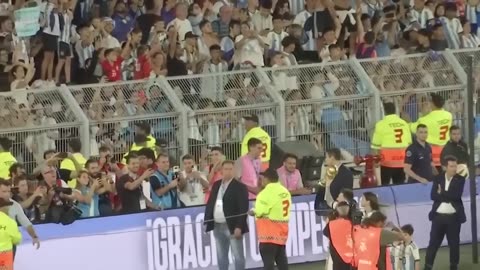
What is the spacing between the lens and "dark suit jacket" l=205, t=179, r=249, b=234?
21.5m

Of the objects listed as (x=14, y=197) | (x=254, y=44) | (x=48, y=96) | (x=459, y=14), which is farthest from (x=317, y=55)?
(x=14, y=197)

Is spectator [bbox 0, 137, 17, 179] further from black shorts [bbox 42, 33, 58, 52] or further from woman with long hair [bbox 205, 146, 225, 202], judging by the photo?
black shorts [bbox 42, 33, 58, 52]

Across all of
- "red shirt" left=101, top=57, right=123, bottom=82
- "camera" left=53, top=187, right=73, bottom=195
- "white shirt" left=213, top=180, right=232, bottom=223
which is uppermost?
"red shirt" left=101, top=57, right=123, bottom=82

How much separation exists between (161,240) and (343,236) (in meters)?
3.19

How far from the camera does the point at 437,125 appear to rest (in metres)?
25.1

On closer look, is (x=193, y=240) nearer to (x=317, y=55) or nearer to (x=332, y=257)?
(x=332, y=257)

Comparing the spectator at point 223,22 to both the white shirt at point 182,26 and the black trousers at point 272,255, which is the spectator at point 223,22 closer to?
the white shirt at point 182,26

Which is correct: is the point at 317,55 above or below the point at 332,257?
above

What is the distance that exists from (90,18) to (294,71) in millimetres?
3693

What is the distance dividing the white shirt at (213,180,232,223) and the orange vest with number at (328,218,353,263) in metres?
1.95

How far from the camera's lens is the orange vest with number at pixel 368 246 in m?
19.3

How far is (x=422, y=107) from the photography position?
85.4 feet

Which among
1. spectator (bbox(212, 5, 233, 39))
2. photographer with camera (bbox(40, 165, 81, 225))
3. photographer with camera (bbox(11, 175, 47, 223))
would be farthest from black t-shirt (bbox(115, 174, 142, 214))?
spectator (bbox(212, 5, 233, 39))

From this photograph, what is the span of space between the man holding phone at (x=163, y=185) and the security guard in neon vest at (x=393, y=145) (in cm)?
368
